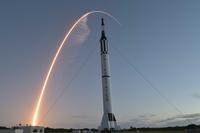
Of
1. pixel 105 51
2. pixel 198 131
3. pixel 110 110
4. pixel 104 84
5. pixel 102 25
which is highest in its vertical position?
pixel 102 25

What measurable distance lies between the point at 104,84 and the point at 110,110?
8802mm

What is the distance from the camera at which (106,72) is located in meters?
97.9

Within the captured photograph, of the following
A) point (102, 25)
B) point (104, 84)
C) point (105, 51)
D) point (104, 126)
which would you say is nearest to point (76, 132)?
point (104, 126)

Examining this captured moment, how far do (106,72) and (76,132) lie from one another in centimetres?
2705

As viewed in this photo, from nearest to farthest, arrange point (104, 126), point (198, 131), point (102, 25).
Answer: point (198, 131) → point (104, 126) → point (102, 25)

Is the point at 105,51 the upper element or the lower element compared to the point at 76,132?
upper

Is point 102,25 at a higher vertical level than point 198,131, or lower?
higher

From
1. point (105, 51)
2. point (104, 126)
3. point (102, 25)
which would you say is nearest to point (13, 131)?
point (104, 126)

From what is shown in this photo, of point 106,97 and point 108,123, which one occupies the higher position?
point 106,97

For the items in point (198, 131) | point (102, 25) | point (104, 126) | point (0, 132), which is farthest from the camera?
point (102, 25)

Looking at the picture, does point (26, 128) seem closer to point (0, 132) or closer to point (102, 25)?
point (0, 132)

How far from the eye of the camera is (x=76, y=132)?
10844 centimetres

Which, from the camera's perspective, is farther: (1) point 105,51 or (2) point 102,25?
(2) point 102,25

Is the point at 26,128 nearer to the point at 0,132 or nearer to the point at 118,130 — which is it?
the point at 0,132
